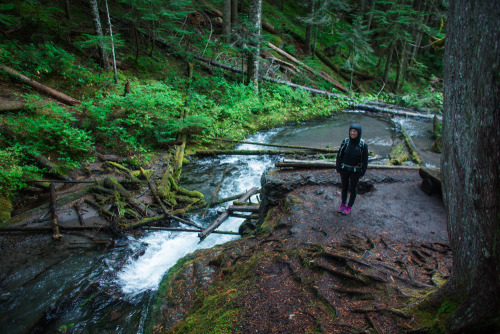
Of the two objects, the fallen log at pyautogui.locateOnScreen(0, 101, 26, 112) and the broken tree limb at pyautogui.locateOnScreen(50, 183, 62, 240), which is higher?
the fallen log at pyautogui.locateOnScreen(0, 101, 26, 112)

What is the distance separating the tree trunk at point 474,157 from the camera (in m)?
1.74

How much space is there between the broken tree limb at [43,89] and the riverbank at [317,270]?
813 cm

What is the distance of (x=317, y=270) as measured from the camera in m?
3.97

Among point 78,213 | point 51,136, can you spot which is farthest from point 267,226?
point 51,136

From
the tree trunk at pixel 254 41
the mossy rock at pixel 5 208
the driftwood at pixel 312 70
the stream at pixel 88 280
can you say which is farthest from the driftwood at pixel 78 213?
the driftwood at pixel 312 70

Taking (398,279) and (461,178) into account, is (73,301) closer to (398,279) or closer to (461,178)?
(398,279)

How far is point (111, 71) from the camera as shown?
1227 centimetres

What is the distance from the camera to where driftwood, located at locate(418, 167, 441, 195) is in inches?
251

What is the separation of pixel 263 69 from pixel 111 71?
10.7 meters

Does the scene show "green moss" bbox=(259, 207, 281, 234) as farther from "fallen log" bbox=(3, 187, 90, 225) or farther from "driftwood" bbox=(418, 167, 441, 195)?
"fallen log" bbox=(3, 187, 90, 225)

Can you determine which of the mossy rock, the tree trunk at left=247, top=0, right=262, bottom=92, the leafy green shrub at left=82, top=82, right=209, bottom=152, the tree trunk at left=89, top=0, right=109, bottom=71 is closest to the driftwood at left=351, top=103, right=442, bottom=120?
the tree trunk at left=247, top=0, right=262, bottom=92

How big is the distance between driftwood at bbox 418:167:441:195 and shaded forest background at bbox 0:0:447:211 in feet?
18.1

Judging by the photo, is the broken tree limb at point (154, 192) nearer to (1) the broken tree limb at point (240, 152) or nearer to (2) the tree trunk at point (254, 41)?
(1) the broken tree limb at point (240, 152)

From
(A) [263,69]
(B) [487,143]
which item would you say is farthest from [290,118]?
(B) [487,143]
